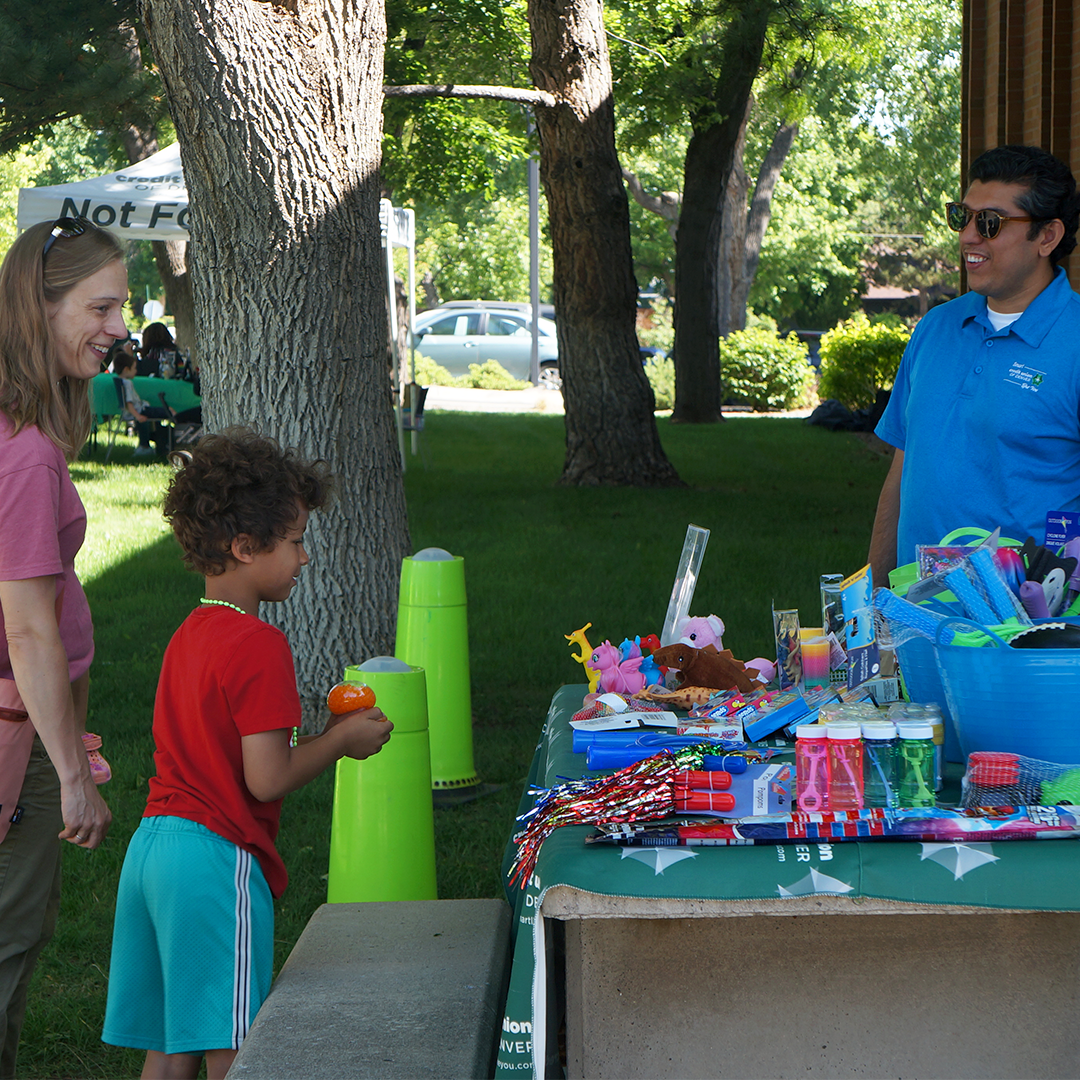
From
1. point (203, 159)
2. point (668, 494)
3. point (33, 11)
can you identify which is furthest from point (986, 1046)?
point (33, 11)

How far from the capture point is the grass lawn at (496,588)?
4.21 m

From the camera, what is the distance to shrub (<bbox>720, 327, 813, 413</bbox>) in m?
25.7

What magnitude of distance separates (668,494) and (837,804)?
11005 millimetres

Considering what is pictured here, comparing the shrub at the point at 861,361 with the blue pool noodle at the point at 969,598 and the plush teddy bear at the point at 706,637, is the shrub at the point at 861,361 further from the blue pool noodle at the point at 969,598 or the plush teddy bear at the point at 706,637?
the blue pool noodle at the point at 969,598

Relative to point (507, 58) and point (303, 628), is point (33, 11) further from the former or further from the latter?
point (303, 628)

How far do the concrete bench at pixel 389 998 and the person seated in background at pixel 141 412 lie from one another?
44.1ft

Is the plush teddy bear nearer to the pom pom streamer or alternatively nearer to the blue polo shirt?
the blue polo shirt

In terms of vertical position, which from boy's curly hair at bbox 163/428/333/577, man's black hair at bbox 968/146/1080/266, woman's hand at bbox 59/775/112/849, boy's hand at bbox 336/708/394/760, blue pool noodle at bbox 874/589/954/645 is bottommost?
woman's hand at bbox 59/775/112/849

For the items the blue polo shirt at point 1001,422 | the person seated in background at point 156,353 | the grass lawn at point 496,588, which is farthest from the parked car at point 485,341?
the blue polo shirt at point 1001,422

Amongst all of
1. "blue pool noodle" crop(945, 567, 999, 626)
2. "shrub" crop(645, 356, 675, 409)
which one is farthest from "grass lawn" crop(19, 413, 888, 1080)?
"shrub" crop(645, 356, 675, 409)

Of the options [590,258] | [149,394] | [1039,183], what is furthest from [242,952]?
[149,394]

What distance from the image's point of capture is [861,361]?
22500mm

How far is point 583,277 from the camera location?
44.0 ft

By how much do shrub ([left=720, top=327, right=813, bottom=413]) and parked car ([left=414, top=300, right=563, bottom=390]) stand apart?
20.8 feet
